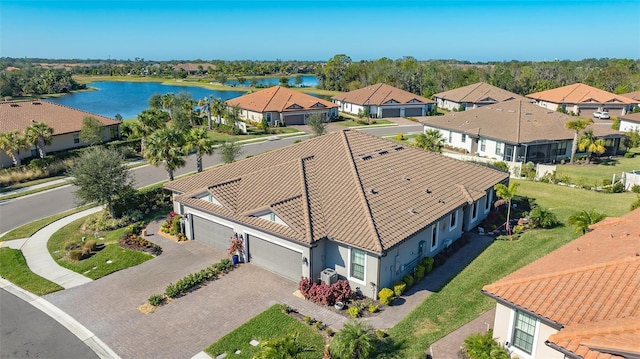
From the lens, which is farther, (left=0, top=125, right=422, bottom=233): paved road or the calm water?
the calm water

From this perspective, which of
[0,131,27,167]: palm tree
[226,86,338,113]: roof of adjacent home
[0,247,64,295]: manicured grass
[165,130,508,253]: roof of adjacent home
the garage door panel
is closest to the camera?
[165,130,508,253]: roof of adjacent home

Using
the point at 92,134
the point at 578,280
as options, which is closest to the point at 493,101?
the point at 92,134

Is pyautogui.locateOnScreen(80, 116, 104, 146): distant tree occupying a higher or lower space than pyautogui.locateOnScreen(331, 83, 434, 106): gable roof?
lower

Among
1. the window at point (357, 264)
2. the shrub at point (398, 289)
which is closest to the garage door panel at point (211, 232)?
the window at point (357, 264)

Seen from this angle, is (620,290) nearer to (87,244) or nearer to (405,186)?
(405,186)

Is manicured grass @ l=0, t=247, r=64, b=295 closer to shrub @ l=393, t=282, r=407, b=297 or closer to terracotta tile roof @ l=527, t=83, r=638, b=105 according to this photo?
shrub @ l=393, t=282, r=407, b=297

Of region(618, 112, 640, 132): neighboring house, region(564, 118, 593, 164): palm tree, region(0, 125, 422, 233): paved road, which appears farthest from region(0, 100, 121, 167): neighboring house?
region(618, 112, 640, 132): neighboring house
